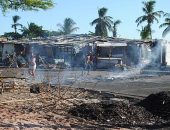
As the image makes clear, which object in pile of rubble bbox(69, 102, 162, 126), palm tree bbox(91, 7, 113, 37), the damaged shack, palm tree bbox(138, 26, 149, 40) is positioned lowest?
pile of rubble bbox(69, 102, 162, 126)

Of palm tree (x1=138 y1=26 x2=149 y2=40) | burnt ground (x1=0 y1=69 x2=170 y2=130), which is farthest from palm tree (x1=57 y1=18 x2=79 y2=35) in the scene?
burnt ground (x1=0 y1=69 x2=170 y2=130)

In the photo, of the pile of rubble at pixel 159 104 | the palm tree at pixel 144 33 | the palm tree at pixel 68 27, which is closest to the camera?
the pile of rubble at pixel 159 104

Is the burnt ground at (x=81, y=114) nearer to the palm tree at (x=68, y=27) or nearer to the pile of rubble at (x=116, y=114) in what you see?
the pile of rubble at (x=116, y=114)

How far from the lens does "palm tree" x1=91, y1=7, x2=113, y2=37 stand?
70438 mm

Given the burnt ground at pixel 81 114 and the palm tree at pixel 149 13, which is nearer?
the burnt ground at pixel 81 114

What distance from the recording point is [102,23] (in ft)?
232

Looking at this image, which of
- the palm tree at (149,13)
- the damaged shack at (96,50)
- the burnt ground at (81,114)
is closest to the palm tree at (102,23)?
the palm tree at (149,13)

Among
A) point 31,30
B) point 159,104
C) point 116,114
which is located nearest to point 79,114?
point 116,114

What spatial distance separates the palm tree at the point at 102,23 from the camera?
70438 millimetres

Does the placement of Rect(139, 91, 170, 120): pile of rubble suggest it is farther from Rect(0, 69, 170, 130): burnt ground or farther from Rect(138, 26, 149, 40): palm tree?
Rect(138, 26, 149, 40): palm tree

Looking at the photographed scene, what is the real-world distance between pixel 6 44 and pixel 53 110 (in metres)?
35.1

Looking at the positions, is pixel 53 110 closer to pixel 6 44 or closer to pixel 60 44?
pixel 60 44

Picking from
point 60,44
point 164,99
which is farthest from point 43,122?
point 60,44

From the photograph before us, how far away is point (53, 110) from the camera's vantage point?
11938 millimetres
